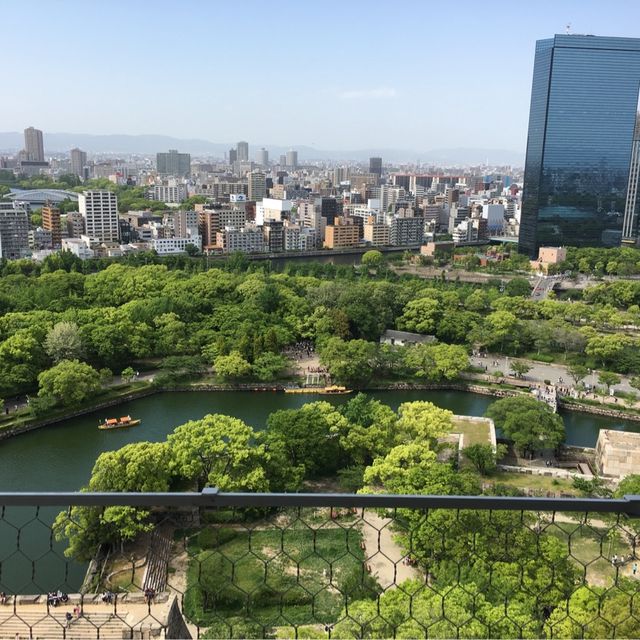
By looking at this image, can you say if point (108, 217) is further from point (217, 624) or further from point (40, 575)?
point (217, 624)

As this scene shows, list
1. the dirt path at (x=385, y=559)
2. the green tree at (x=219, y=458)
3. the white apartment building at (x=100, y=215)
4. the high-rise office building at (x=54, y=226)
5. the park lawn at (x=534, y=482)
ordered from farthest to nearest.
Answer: the white apartment building at (x=100, y=215) → the high-rise office building at (x=54, y=226) → the park lawn at (x=534, y=482) → the green tree at (x=219, y=458) → the dirt path at (x=385, y=559)

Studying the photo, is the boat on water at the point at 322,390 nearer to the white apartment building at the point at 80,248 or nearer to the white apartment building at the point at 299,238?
the white apartment building at the point at 80,248

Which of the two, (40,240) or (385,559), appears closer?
(385,559)

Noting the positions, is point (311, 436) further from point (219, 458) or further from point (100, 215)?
point (100, 215)

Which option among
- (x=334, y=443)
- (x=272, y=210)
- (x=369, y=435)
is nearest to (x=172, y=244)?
(x=272, y=210)

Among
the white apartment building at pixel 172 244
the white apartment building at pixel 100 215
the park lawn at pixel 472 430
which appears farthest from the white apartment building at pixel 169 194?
the park lawn at pixel 472 430

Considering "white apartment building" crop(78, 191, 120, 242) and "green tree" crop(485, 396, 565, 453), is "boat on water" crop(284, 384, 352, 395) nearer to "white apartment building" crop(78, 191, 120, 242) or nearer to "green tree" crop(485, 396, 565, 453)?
"green tree" crop(485, 396, 565, 453)
